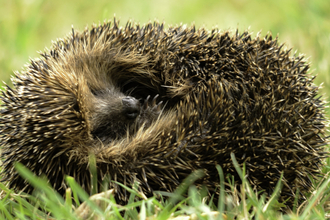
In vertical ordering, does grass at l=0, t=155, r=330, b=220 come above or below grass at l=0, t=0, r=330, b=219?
below

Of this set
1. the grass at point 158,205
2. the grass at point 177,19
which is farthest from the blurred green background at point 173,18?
the grass at point 158,205

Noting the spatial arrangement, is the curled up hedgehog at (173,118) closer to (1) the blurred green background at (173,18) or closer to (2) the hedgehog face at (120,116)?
(2) the hedgehog face at (120,116)

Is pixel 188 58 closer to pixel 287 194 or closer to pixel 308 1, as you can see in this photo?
pixel 287 194

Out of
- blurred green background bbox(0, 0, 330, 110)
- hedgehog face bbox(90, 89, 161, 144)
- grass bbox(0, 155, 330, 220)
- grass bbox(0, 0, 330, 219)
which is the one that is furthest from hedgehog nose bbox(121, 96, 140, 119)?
blurred green background bbox(0, 0, 330, 110)

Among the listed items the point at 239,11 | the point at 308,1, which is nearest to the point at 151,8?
the point at 239,11

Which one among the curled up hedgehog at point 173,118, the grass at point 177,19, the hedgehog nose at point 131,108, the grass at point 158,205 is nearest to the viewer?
the grass at point 158,205

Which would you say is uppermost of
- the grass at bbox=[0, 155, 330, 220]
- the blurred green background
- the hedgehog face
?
the blurred green background

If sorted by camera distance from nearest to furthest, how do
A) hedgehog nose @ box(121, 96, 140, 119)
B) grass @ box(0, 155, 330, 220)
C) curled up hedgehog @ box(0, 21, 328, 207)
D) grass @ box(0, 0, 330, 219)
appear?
1. grass @ box(0, 155, 330, 220)
2. curled up hedgehog @ box(0, 21, 328, 207)
3. hedgehog nose @ box(121, 96, 140, 119)
4. grass @ box(0, 0, 330, 219)

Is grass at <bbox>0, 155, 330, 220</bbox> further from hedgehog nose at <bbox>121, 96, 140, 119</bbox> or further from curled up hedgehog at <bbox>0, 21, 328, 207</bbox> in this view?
hedgehog nose at <bbox>121, 96, 140, 119</bbox>
